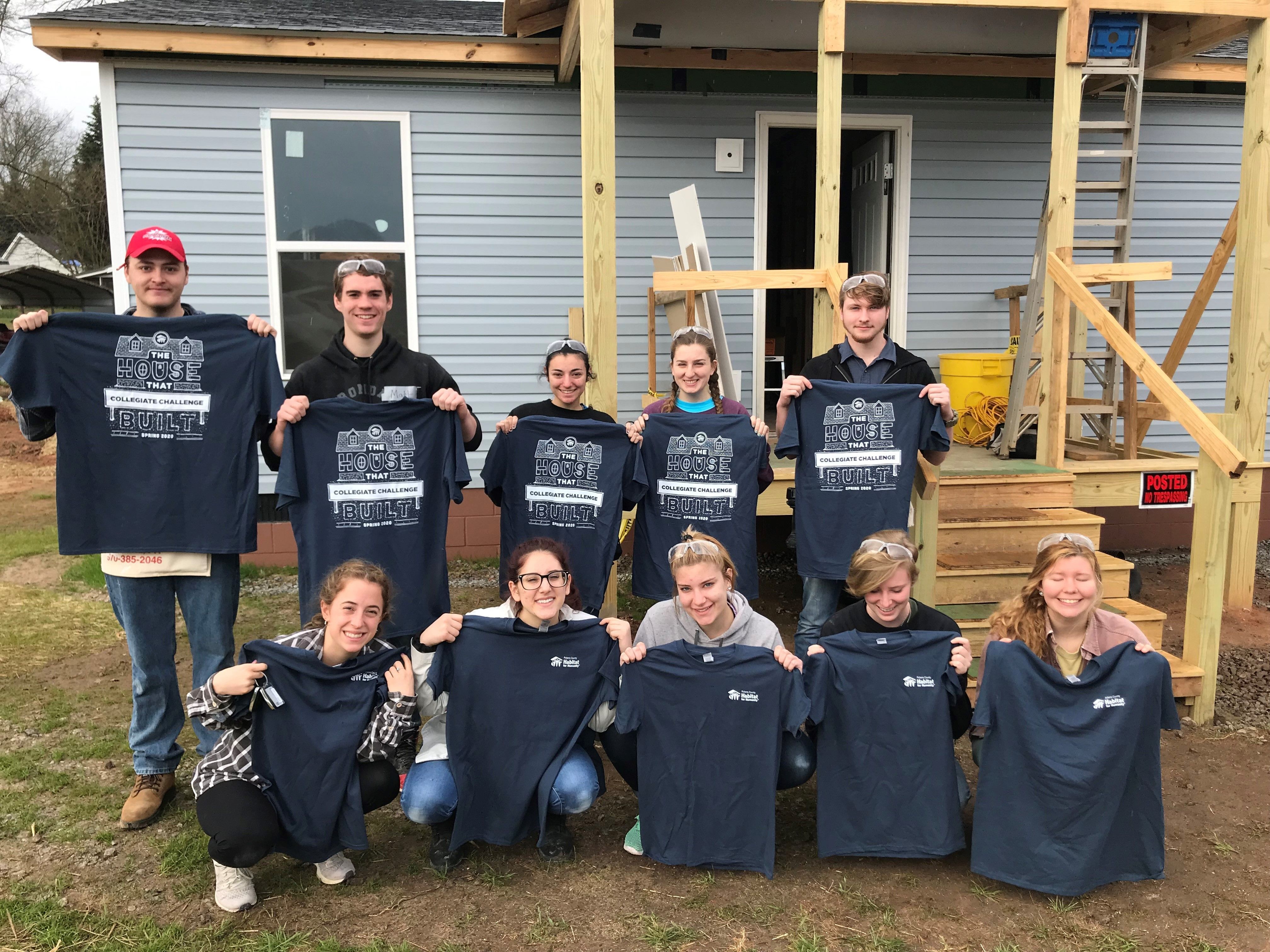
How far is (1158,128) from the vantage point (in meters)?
7.38

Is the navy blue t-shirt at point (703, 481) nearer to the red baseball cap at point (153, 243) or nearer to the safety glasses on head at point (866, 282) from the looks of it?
the safety glasses on head at point (866, 282)

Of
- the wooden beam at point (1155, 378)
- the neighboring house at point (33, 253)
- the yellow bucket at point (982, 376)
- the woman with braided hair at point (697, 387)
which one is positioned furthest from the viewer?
the neighboring house at point (33, 253)

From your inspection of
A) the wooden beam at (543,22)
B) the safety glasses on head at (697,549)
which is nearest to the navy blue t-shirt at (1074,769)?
the safety glasses on head at (697,549)

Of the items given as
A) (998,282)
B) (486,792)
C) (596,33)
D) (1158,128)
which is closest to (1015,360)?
(998,282)

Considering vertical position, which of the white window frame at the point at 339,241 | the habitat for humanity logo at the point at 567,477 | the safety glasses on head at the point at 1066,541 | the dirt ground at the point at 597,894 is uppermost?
the white window frame at the point at 339,241

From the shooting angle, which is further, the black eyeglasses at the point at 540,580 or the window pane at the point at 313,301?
the window pane at the point at 313,301

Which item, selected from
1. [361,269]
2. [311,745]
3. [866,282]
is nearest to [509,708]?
[311,745]

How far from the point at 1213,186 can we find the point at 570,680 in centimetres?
745

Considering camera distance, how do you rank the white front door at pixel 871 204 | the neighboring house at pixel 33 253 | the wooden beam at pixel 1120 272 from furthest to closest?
the neighboring house at pixel 33 253 < the white front door at pixel 871 204 < the wooden beam at pixel 1120 272

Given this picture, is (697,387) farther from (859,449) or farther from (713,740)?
(713,740)

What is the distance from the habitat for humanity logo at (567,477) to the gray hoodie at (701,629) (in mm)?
696

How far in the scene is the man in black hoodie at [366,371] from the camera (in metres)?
3.25

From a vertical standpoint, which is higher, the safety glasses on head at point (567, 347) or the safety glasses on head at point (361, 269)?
the safety glasses on head at point (361, 269)

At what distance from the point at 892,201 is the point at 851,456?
14.3 feet
